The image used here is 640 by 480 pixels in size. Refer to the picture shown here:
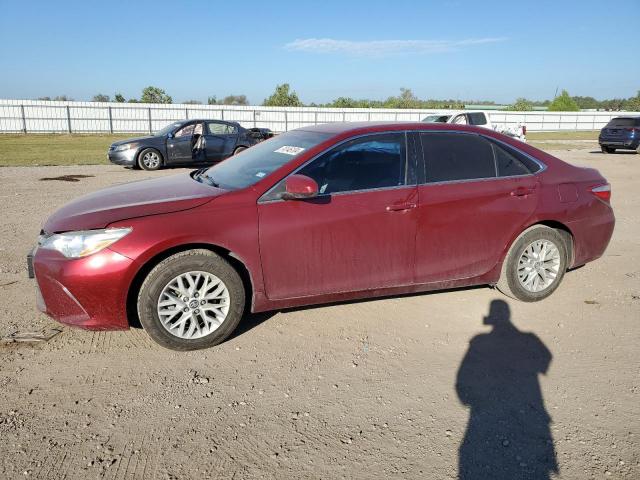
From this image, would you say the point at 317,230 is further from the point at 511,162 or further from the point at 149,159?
the point at 149,159

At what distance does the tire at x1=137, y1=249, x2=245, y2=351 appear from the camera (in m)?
3.51

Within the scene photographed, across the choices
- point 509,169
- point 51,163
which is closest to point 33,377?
point 509,169

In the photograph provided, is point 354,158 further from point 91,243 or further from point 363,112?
point 363,112

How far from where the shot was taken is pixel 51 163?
15484 millimetres

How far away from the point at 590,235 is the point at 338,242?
2.64 meters

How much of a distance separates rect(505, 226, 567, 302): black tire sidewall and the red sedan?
1 centimetres

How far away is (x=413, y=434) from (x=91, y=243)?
2.39m

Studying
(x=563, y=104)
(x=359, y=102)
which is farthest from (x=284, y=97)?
(x=563, y=104)

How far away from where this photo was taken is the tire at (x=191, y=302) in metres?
3.51

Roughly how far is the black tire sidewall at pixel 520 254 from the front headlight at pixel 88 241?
10.5 ft

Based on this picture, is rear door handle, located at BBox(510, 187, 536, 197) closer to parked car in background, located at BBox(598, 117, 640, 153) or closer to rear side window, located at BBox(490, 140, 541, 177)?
rear side window, located at BBox(490, 140, 541, 177)

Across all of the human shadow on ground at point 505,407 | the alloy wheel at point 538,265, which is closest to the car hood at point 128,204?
the human shadow on ground at point 505,407

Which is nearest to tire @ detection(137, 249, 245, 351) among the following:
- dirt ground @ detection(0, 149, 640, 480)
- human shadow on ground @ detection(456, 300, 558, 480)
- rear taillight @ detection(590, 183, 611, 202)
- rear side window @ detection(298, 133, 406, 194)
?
dirt ground @ detection(0, 149, 640, 480)

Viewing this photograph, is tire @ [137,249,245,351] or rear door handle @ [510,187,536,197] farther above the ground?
rear door handle @ [510,187,536,197]
